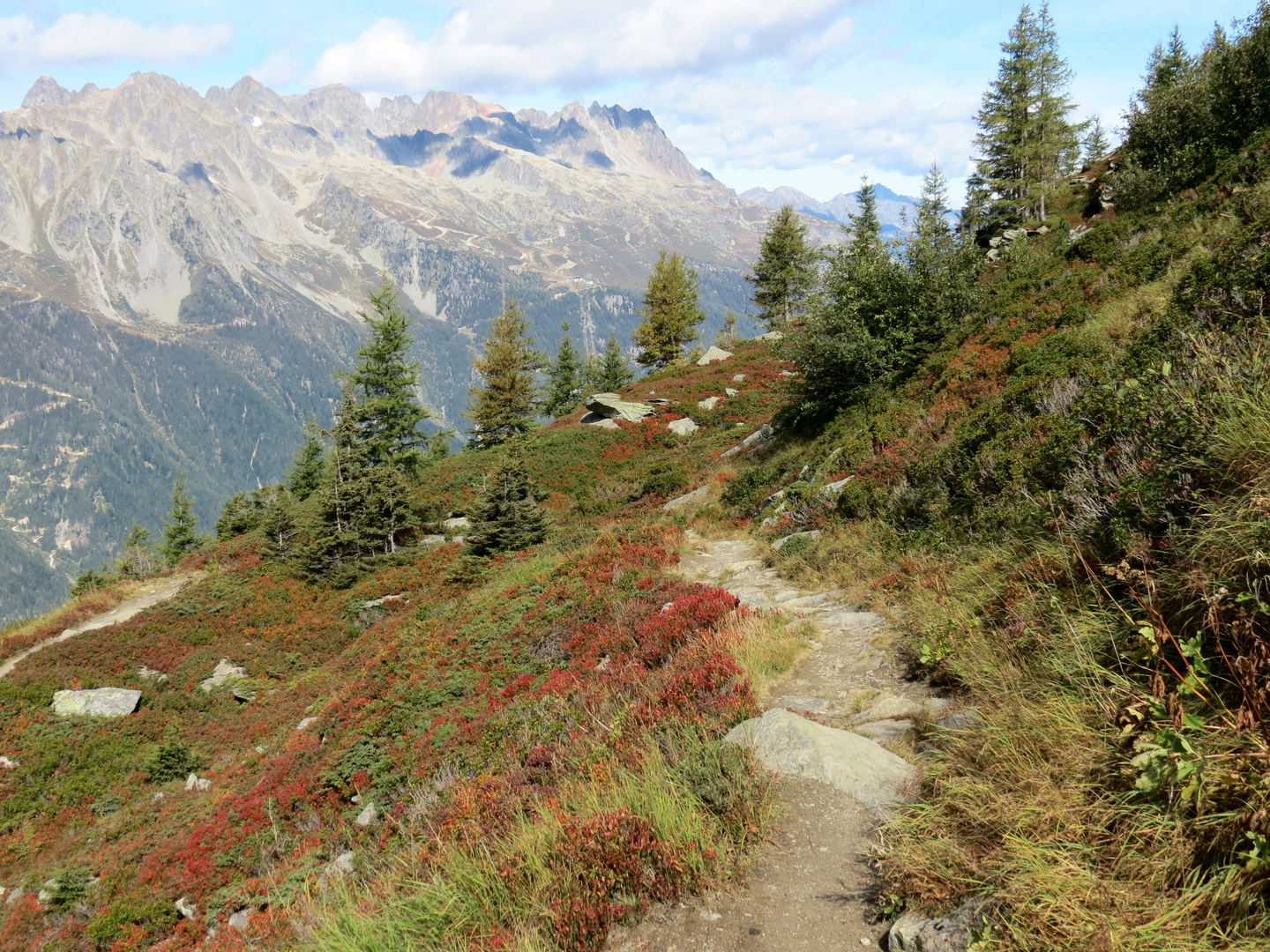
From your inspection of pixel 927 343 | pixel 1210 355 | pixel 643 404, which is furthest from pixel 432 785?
pixel 643 404

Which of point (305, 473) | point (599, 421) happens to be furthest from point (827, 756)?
point (305, 473)

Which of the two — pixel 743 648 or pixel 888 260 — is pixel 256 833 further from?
pixel 888 260

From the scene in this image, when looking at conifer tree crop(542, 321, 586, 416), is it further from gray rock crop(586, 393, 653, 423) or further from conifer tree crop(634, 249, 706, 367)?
Answer: gray rock crop(586, 393, 653, 423)

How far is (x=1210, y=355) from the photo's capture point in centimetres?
487

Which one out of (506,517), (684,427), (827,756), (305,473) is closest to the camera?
(827,756)

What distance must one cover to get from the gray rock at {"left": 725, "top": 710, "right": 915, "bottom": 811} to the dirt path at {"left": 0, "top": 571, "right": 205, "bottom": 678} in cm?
2476

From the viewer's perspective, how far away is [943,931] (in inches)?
112

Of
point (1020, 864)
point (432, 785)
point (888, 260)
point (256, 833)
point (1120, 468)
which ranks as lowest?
point (256, 833)

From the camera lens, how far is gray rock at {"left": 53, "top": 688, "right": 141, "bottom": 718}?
653 inches

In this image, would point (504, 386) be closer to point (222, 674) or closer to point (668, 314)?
point (668, 314)

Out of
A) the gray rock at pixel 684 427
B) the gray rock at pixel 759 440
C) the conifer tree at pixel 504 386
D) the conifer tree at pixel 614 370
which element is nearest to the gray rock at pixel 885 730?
the gray rock at pixel 759 440

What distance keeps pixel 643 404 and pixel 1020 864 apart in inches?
1285

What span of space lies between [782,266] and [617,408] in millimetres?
25490

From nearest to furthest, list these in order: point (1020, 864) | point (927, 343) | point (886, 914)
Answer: point (1020, 864)
point (886, 914)
point (927, 343)
